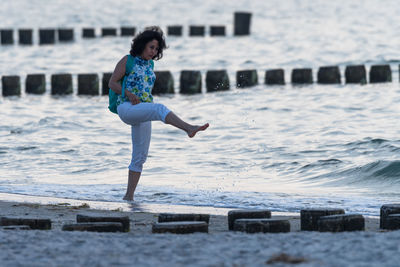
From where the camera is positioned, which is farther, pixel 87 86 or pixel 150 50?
pixel 87 86

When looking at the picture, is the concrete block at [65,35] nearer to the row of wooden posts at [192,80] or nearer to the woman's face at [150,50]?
the row of wooden posts at [192,80]

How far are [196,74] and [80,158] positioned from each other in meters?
8.61

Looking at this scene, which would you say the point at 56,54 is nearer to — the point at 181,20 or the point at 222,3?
the point at 181,20

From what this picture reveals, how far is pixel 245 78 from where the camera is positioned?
69.7ft

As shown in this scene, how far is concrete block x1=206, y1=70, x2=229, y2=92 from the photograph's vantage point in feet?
65.7

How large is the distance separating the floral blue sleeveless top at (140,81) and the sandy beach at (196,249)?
1844 mm

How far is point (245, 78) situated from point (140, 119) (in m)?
13.9

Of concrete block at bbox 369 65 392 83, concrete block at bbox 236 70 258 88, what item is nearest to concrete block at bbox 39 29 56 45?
concrete block at bbox 236 70 258 88

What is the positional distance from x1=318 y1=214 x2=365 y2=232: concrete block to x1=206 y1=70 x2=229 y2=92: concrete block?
45.4 ft

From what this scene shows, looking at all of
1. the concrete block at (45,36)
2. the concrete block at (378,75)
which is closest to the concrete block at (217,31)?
the concrete block at (45,36)

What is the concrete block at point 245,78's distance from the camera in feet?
69.1

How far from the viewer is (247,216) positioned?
6484 mm

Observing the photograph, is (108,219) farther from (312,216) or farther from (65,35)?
(65,35)

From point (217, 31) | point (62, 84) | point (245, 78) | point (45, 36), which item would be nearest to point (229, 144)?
point (62, 84)
